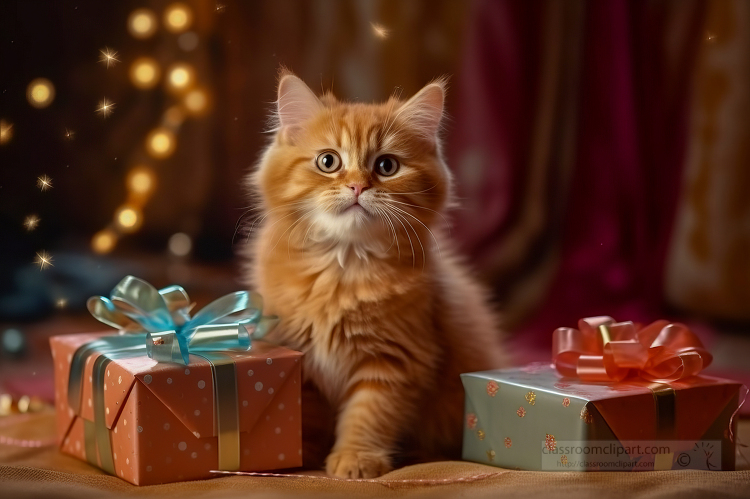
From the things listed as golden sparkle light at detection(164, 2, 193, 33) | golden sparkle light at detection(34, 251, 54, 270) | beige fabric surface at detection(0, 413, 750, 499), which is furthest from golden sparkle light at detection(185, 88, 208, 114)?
beige fabric surface at detection(0, 413, 750, 499)

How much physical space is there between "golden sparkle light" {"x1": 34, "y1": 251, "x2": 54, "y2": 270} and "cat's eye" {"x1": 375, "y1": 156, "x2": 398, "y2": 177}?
1096 millimetres

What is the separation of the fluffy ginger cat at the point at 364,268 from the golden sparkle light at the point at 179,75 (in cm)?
104

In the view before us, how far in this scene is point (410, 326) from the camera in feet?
5.10

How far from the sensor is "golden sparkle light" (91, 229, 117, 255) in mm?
2543

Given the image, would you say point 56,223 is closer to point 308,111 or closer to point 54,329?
point 54,329

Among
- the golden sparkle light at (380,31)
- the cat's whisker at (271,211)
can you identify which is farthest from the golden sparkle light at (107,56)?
the cat's whisker at (271,211)

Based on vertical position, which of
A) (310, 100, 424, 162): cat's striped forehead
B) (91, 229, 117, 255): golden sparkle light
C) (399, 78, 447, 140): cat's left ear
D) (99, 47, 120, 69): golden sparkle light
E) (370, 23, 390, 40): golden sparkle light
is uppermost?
(370, 23, 390, 40): golden sparkle light

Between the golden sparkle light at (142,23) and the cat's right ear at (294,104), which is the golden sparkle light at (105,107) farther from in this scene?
the cat's right ear at (294,104)

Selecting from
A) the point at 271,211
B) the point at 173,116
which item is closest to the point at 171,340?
the point at 271,211

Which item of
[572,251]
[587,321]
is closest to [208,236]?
[572,251]

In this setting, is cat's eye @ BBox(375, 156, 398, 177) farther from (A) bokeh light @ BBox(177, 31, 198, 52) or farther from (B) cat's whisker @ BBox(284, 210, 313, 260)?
(A) bokeh light @ BBox(177, 31, 198, 52)

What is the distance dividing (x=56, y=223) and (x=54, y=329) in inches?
13.0

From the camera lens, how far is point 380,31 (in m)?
2.54

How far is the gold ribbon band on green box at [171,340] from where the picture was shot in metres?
→ 1.38
